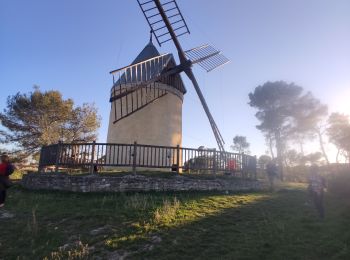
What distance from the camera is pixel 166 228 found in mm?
8125

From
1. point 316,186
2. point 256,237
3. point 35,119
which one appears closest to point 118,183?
point 256,237

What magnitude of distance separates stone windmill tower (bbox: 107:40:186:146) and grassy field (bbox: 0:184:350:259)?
6009 millimetres

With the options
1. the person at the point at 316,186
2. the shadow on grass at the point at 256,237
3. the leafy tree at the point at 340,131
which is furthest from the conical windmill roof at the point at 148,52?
the leafy tree at the point at 340,131

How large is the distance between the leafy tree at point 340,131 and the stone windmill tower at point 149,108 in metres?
24.5

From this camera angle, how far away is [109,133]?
18.4 metres

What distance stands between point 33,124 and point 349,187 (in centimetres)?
3023

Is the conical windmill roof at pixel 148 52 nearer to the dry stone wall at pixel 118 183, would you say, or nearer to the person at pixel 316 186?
the dry stone wall at pixel 118 183

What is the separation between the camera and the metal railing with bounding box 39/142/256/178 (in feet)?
42.5

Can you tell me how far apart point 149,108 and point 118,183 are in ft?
21.2

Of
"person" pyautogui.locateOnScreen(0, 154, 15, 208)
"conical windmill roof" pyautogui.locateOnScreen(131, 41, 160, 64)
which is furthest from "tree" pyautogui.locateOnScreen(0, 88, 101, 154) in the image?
"person" pyautogui.locateOnScreen(0, 154, 15, 208)

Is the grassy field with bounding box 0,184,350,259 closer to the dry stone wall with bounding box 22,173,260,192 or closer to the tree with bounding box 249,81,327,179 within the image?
the dry stone wall with bounding box 22,173,260,192

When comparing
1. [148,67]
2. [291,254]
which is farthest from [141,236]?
[148,67]

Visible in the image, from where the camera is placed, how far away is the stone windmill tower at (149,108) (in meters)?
17.0

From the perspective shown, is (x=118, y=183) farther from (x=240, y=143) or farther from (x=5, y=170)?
(x=240, y=143)
